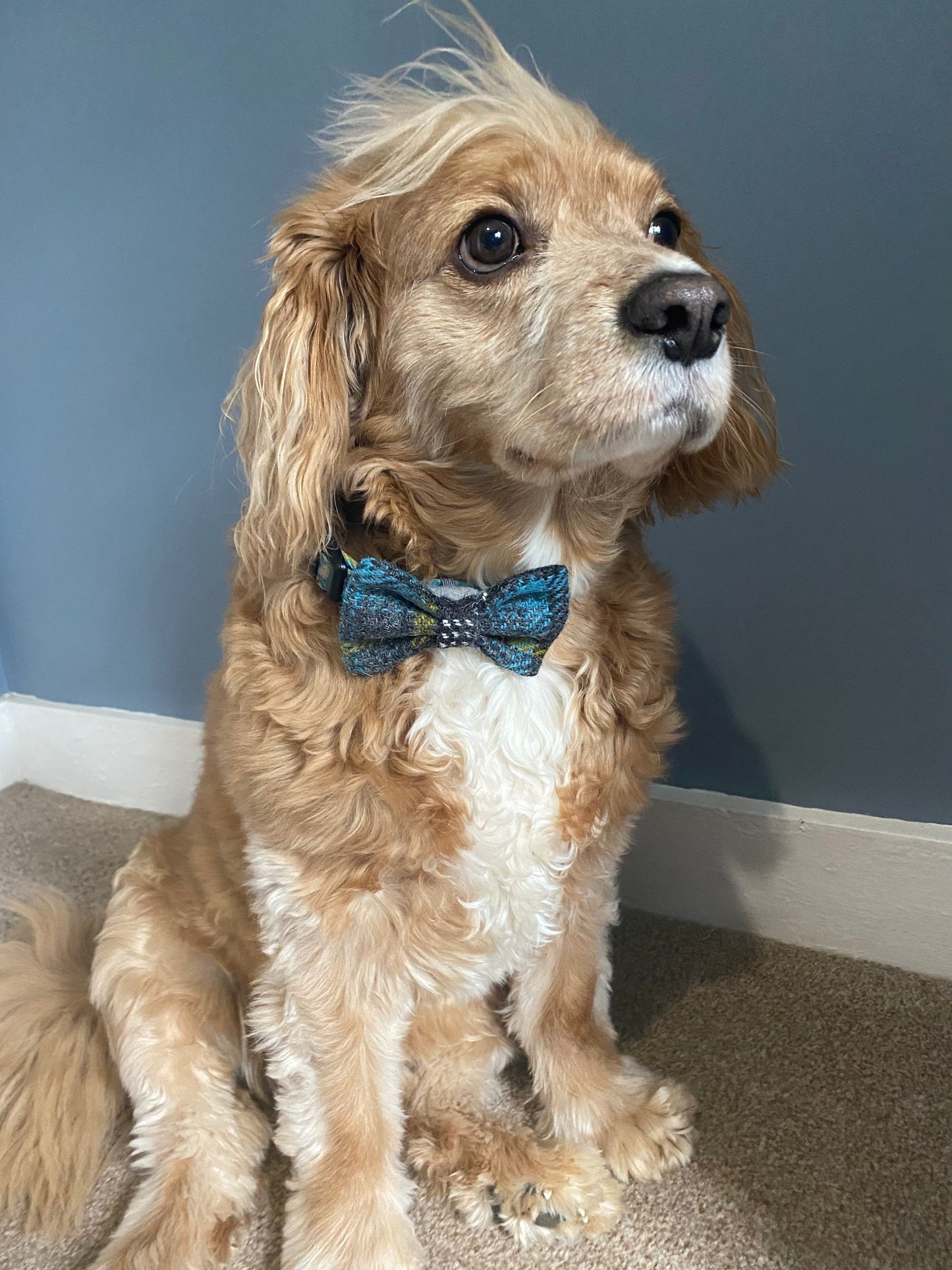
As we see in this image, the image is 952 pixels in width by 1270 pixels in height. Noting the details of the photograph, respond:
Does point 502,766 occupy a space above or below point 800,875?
above

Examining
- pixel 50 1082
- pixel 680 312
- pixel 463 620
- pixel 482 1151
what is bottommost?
pixel 50 1082

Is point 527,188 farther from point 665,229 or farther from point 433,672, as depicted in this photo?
point 433,672

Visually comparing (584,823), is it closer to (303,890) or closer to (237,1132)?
(303,890)

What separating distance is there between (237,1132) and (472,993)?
34cm

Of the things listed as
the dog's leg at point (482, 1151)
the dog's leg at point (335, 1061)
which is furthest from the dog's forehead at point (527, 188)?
the dog's leg at point (482, 1151)

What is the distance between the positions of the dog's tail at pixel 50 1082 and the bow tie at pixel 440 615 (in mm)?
689

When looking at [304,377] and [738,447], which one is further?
[738,447]

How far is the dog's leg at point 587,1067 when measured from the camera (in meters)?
1.01

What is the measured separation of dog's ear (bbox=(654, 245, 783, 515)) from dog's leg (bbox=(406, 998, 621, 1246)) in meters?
0.69

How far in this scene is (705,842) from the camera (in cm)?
138

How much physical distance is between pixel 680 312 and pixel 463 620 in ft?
1.12

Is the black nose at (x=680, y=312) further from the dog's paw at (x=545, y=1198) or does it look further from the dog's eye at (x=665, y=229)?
the dog's paw at (x=545, y=1198)

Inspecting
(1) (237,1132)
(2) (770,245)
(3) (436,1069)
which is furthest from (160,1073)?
(2) (770,245)

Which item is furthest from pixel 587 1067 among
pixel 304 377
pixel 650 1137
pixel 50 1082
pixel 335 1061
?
pixel 304 377
